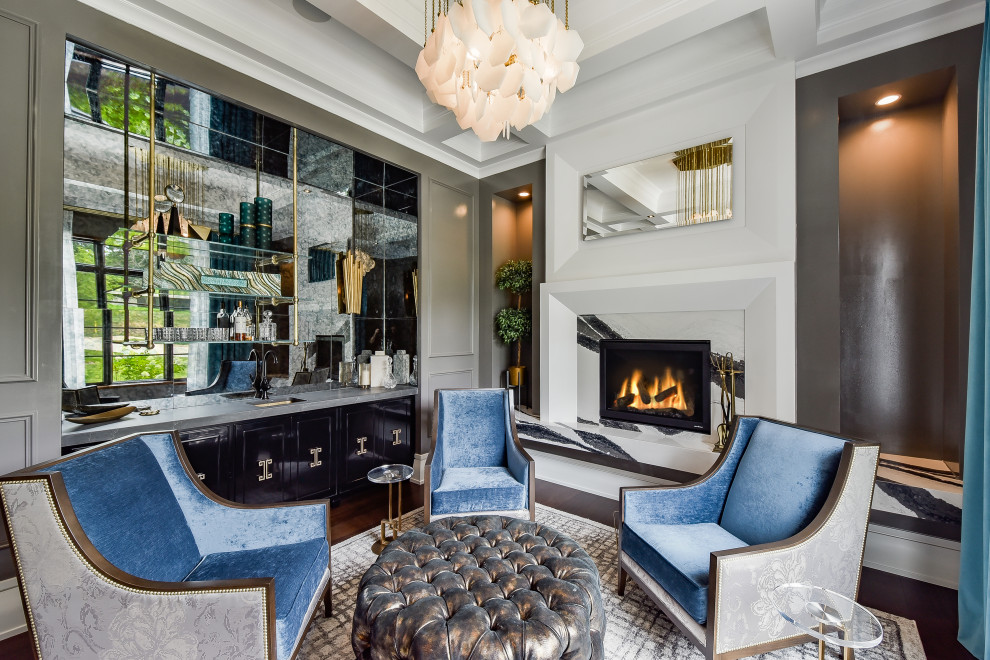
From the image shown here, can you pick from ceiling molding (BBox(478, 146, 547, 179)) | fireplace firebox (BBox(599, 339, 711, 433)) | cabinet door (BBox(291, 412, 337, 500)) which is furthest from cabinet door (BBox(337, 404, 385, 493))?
ceiling molding (BBox(478, 146, 547, 179))

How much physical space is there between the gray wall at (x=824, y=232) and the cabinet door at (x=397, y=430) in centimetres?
291

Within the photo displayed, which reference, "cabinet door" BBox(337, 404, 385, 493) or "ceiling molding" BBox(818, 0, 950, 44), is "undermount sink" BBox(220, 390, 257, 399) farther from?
"ceiling molding" BBox(818, 0, 950, 44)

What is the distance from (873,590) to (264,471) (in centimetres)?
351

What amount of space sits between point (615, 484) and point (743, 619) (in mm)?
1860

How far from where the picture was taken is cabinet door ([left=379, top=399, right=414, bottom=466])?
352cm

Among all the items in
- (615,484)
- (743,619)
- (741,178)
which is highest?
(741,178)

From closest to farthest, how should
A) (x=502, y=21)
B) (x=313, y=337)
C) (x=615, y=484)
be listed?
1. (x=502, y=21)
2. (x=615, y=484)
3. (x=313, y=337)

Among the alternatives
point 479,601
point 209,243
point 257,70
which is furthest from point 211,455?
point 257,70

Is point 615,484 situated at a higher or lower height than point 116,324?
lower

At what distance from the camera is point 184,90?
7.86ft

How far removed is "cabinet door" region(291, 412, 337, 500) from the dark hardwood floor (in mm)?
243

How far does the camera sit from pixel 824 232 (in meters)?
2.49

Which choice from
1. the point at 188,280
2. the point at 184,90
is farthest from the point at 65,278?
the point at 184,90

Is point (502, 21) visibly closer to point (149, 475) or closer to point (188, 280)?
point (149, 475)
